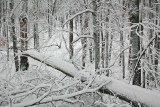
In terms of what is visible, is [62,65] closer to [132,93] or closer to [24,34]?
[132,93]

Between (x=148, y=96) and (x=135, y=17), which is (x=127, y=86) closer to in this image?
(x=148, y=96)

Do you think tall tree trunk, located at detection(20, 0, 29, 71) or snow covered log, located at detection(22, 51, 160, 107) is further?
tall tree trunk, located at detection(20, 0, 29, 71)

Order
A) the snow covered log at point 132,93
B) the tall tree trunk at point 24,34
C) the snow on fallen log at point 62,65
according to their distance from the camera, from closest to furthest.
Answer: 1. the snow covered log at point 132,93
2. the snow on fallen log at point 62,65
3. the tall tree trunk at point 24,34

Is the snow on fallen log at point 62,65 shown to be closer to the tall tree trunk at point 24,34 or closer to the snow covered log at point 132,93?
the snow covered log at point 132,93

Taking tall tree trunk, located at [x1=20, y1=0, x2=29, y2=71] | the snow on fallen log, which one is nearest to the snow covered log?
the snow on fallen log

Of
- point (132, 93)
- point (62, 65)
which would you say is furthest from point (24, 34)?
point (132, 93)

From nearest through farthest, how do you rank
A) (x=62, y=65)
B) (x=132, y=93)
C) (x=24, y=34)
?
(x=132, y=93) → (x=62, y=65) → (x=24, y=34)

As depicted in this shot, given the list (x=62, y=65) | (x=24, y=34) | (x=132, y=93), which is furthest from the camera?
(x=24, y=34)

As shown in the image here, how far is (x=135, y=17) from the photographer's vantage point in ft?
21.1

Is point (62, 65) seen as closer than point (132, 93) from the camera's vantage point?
No

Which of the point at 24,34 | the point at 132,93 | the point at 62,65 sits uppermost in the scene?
the point at 24,34

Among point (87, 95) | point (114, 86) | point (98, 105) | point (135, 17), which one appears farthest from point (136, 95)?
point (135, 17)

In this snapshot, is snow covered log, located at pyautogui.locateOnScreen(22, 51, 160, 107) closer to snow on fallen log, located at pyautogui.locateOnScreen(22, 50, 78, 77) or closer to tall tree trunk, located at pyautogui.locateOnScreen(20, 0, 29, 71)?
snow on fallen log, located at pyautogui.locateOnScreen(22, 50, 78, 77)

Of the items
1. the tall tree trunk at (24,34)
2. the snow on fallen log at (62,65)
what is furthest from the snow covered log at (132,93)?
the tall tree trunk at (24,34)
